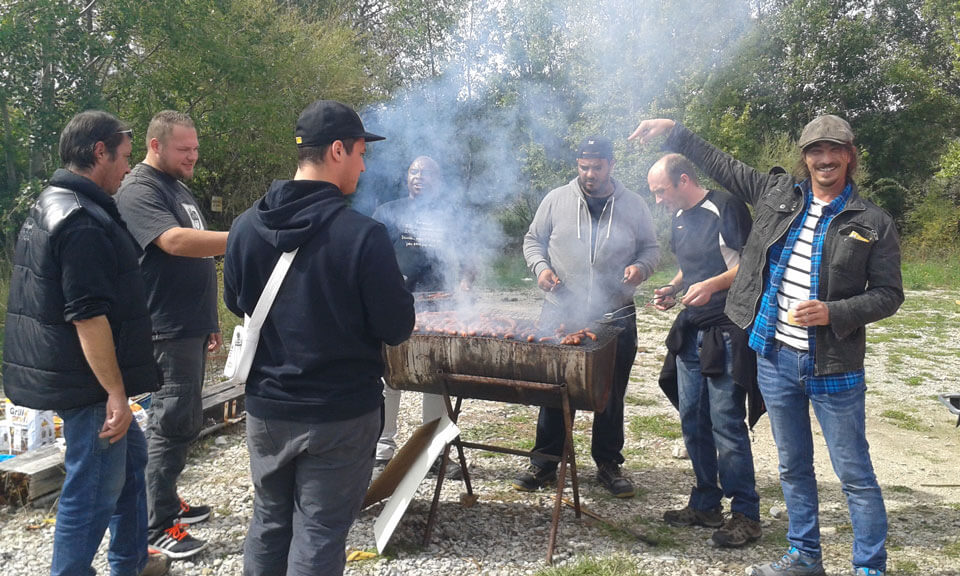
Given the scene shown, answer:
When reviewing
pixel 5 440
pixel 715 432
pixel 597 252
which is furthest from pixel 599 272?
pixel 5 440

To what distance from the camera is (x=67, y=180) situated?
8.30 ft

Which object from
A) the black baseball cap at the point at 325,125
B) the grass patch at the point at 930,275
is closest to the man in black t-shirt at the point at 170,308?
the black baseball cap at the point at 325,125

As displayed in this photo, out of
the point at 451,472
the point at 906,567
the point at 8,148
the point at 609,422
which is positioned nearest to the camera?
the point at 906,567

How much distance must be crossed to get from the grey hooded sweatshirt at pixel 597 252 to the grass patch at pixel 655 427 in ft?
5.71

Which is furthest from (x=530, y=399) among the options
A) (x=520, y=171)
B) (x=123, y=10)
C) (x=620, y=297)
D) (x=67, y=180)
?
(x=123, y=10)

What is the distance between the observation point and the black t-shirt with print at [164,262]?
3219 millimetres

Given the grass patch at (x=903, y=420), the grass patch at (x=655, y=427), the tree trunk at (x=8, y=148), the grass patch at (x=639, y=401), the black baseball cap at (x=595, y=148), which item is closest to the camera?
the black baseball cap at (x=595, y=148)

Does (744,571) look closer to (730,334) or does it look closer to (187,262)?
(730,334)

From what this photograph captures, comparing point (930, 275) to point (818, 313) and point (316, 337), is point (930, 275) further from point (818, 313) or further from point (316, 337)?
point (316, 337)

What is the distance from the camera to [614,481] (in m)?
4.23

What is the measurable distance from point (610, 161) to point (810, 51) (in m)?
25.7

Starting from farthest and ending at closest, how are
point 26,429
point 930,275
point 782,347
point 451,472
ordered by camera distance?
point 930,275 → point 451,472 → point 26,429 → point 782,347

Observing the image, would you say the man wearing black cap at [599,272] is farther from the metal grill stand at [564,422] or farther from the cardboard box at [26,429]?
the cardboard box at [26,429]

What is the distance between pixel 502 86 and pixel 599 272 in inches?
205
